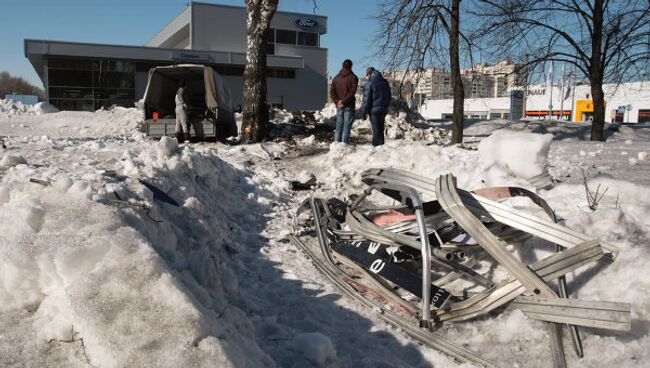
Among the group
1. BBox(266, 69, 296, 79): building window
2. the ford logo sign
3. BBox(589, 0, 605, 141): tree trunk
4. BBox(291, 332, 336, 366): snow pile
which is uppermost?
the ford logo sign

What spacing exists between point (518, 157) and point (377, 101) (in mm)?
5692

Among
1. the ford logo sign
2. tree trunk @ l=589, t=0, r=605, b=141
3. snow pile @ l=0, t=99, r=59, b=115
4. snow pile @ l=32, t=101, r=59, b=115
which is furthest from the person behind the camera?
the ford logo sign

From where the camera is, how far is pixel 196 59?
36.5 m

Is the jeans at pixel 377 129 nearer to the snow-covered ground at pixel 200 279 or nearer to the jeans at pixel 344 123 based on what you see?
the jeans at pixel 344 123

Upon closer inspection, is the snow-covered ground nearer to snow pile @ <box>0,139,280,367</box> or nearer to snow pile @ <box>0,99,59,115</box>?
snow pile @ <box>0,139,280,367</box>

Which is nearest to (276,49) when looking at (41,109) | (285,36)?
(285,36)

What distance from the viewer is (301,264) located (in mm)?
4578

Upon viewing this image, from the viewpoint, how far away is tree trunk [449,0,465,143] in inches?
508

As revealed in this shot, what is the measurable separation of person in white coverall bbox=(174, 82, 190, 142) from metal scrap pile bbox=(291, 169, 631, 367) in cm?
820

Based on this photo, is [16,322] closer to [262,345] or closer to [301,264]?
[262,345]

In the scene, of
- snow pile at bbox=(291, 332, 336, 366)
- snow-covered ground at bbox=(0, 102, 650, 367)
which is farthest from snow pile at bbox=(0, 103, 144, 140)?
snow pile at bbox=(291, 332, 336, 366)

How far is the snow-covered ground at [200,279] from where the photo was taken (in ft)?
6.79

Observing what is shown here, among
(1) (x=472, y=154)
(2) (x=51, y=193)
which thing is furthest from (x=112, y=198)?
(1) (x=472, y=154)

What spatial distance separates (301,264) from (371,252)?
672 millimetres
